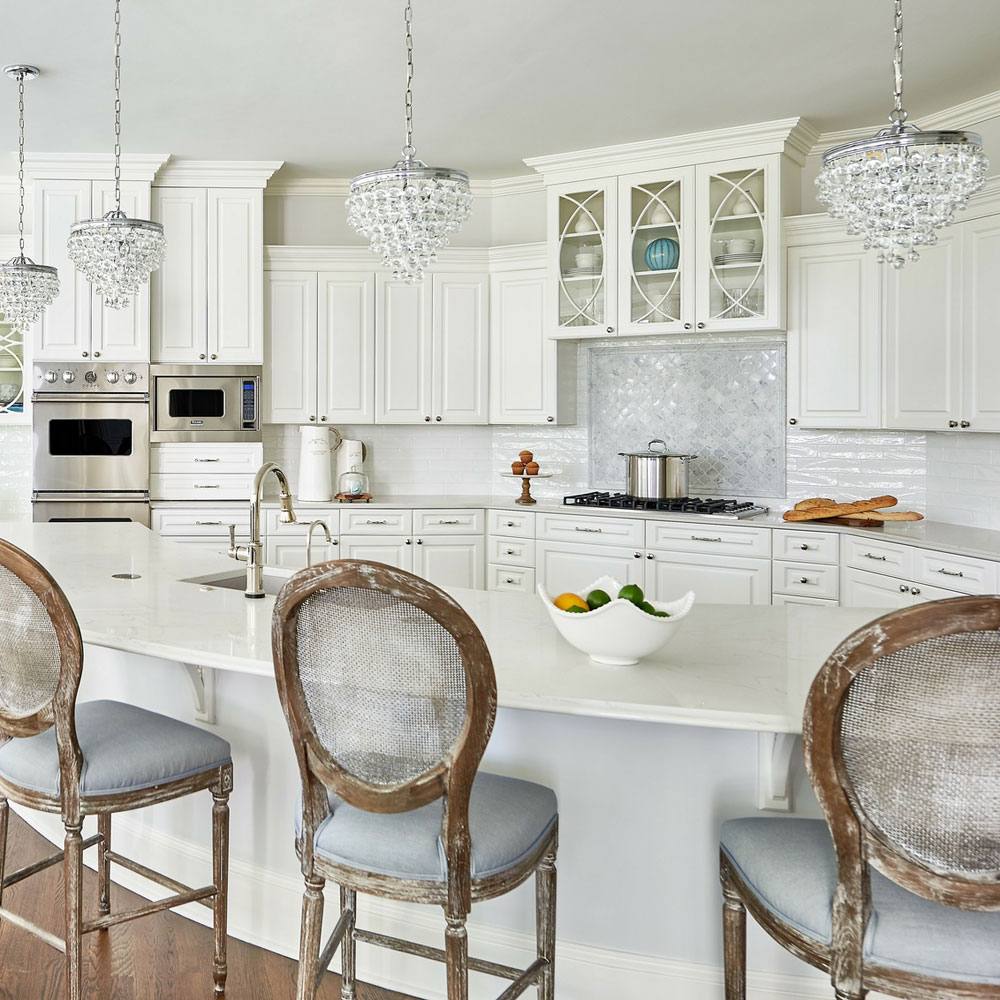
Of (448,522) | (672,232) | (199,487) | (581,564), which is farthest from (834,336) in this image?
(199,487)

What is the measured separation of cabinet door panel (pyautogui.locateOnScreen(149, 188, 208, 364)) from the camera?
5.14 metres

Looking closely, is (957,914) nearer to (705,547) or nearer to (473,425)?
(705,547)

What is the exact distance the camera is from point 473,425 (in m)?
5.70

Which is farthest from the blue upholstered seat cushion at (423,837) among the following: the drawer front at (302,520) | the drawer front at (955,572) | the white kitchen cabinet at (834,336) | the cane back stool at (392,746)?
the drawer front at (302,520)

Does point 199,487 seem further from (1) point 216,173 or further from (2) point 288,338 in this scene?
(1) point 216,173

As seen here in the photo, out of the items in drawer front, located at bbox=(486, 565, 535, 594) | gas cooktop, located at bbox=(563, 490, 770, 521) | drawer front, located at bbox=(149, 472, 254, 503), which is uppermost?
drawer front, located at bbox=(149, 472, 254, 503)

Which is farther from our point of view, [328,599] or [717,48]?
[717,48]

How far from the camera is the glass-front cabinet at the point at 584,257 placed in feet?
16.2

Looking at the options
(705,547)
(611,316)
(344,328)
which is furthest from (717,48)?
(344,328)

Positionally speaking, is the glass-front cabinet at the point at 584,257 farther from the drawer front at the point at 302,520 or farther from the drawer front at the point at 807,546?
the drawer front at the point at 302,520

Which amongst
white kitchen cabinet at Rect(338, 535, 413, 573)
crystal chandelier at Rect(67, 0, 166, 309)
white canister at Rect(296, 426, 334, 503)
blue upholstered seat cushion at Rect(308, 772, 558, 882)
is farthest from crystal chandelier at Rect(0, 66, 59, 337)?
blue upholstered seat cushion at Rect(308, 772, 558, 882)

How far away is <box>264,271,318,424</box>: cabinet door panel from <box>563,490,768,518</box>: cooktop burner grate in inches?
65.5

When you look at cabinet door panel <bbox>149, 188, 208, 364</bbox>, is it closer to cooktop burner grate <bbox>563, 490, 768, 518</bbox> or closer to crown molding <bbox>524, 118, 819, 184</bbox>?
crown molding <bbox>524, 118, 819, 184</bbox>

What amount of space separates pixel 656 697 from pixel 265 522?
373 cm
